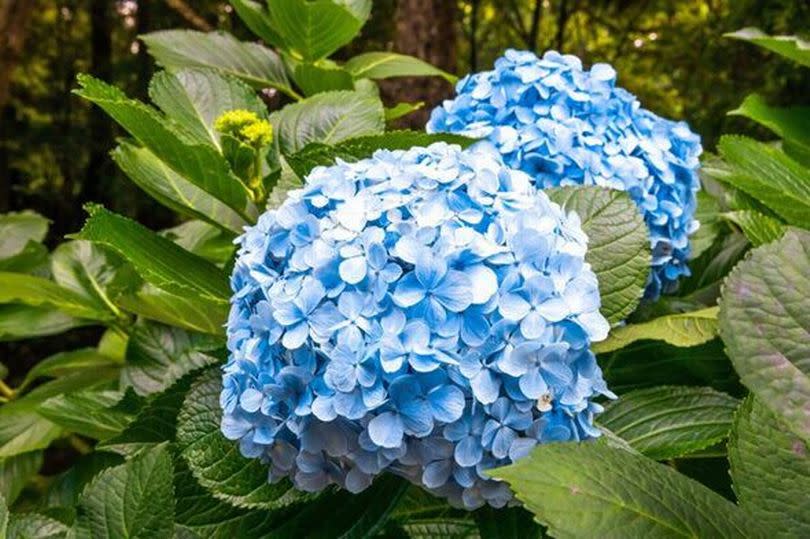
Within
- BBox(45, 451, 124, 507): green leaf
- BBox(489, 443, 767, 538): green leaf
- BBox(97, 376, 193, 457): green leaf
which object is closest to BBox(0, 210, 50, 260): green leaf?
BBox(45, 451, 124, 507): green leaf

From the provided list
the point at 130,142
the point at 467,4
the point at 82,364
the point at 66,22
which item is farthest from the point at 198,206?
the point at 66,22

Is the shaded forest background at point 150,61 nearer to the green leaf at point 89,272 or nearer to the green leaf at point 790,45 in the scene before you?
the green leaf at point 790,45

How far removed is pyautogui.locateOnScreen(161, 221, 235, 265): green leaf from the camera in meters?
1.60

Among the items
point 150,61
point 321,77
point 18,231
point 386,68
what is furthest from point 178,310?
point 150,61

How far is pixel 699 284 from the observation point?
145 cm

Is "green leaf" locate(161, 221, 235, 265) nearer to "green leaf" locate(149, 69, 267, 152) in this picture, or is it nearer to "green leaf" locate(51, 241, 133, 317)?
"green leaf" locate(51, 241, 133, 317)

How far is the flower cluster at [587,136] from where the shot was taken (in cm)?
120

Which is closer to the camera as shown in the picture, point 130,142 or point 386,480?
point 386,480

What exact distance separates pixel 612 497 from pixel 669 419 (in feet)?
1.24

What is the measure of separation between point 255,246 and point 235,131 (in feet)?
0.99

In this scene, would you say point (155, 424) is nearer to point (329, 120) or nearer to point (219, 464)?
point (219, 464)

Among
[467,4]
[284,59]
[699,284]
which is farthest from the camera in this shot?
[467,4]

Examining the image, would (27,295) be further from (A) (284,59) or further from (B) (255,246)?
(B) (255,246)

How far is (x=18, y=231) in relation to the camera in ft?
6.66
